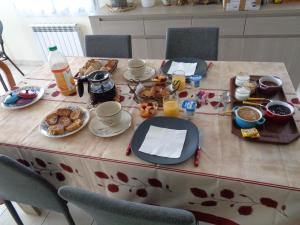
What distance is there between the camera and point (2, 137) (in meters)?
1.02

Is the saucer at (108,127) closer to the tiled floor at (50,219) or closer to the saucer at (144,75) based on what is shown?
the saucer at (144,75)

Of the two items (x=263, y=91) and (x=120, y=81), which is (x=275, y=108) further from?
(x=120, y=81)

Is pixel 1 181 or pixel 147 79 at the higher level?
pixel 147 79

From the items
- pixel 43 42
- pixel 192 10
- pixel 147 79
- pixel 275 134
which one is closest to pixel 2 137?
pixel 147 79

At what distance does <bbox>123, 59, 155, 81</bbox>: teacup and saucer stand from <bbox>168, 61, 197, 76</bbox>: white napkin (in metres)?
0.11

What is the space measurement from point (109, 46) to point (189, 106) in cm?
91

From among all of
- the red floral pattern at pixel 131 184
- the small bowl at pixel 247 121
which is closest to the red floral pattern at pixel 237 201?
the red floral pattern at pixel 131 184

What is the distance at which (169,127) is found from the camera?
3.14 feet

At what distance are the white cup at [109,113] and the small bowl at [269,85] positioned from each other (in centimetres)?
63

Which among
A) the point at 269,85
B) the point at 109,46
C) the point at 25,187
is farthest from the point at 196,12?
the point at 25,187

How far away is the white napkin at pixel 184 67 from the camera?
1.29 meters

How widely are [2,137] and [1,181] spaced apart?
0.61 feet

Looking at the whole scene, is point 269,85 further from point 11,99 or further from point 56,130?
point 11,99

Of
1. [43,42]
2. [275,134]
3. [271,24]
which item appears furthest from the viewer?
[43,42]
